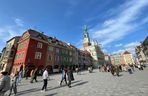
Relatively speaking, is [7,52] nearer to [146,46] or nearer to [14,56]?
[14,56]

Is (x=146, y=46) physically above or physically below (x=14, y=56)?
above

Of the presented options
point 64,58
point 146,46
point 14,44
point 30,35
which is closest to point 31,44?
point 30,35

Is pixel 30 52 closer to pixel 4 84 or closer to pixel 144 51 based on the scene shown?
pixel 4 84

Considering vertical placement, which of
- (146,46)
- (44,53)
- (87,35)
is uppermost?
(87,35)

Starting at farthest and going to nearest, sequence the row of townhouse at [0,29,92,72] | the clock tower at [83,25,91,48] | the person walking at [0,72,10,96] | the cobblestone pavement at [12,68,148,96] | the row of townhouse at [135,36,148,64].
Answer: the clock tower at [83,25,91,48] < the row of townhouse at [135,36,148,64] < the row of townhouse at [0,29,92,72] < the cobblestone pavement at [12,68,148,96] < the person walking at [0,72,10,96]

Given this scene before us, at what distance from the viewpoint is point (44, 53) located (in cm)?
3981

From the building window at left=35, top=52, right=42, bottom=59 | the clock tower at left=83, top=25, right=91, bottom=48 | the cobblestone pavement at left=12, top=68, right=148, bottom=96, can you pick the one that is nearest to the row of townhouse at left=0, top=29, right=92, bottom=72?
the building window at left=35, top=52, right=42, bottom=59

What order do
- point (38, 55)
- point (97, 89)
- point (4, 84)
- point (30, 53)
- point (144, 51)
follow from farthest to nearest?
point (144, 51), point (38, 55), point (30, 53), point (97, 89), point (4, 84)

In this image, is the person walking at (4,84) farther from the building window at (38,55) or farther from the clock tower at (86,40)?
the clock tower at (86,40)

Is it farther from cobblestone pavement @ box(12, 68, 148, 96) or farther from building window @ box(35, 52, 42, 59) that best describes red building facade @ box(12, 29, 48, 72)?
cobblestone pavement @ box(12, 68, 148, 96)

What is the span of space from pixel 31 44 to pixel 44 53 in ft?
19.1

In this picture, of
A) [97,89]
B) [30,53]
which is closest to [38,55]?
[30,53]

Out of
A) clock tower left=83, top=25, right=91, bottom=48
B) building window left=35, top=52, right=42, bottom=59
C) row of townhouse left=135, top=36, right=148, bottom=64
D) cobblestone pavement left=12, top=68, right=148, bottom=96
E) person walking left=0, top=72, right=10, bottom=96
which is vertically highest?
clock tower left=83, top=25, right=91, bottom=48

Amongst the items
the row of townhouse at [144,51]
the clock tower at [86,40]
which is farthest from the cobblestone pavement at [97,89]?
the clock tower at [86,40]
